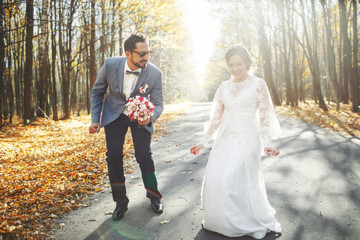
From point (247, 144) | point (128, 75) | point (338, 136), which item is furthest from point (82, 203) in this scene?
point (338, 136)

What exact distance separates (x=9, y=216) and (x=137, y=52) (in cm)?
281

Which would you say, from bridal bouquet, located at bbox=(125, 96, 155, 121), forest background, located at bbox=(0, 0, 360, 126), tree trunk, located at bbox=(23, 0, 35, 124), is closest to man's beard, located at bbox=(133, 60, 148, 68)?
bridal bouquet, located at bbox=(125, 96, 155, 121)

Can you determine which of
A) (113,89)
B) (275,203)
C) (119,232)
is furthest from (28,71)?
(275,203)

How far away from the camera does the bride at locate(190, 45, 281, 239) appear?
9.77 feet

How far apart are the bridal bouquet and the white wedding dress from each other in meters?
0.87

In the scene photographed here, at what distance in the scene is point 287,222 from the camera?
10.9ft

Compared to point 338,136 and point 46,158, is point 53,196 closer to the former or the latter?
point 46,158

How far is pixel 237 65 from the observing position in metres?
3.33

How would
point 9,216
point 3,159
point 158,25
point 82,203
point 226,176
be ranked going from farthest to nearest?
1. point 158,25
2. point 3,159
3. point 82,203
4. point 9,216
5. point 226,176

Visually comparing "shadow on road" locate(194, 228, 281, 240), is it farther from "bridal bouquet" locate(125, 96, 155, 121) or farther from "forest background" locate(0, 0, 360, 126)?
"forest background" locate(0, 0, 360, 126)

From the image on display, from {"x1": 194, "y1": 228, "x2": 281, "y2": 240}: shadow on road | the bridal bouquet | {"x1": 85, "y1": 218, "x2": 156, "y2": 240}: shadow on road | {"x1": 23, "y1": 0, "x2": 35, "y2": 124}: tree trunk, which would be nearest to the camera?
{"x1": 194, "y1": 228, "x2": 281, "y2": 240}: shadow on road

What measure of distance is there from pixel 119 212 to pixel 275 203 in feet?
7.36

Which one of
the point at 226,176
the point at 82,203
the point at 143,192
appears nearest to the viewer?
the point at 226,176

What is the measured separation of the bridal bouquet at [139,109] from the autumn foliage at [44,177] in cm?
185
